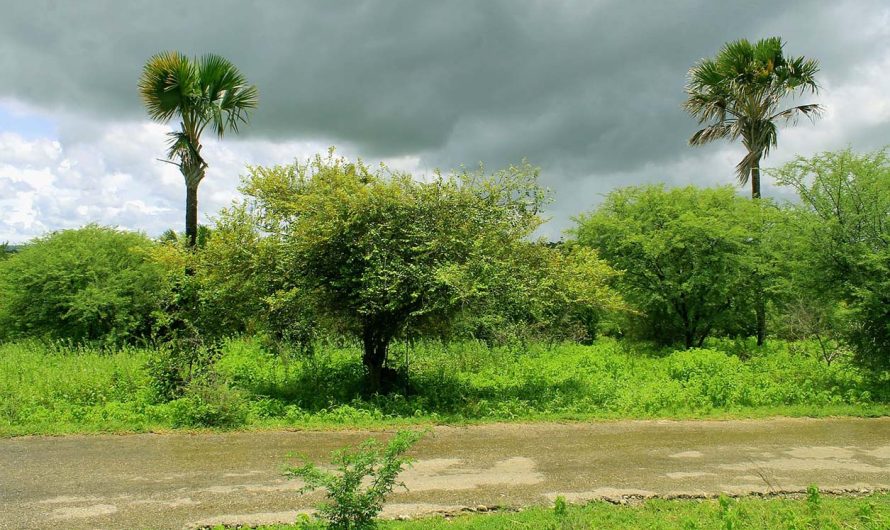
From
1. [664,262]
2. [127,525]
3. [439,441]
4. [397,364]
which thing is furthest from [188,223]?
[664,262]

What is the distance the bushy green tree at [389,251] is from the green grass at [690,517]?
4.87 metres

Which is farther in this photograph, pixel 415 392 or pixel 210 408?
pixel 415 392

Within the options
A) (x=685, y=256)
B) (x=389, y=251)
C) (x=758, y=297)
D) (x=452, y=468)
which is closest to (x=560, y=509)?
(x=452, y=468)

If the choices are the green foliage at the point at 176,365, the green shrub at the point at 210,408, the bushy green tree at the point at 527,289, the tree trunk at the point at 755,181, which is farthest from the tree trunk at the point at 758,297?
the green foliage at the point at 176,365

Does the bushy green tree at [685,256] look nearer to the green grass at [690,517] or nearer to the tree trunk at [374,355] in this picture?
the tree trunk at [374,355]

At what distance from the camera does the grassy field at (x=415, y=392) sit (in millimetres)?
10188

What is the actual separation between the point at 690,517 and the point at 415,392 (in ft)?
24.4

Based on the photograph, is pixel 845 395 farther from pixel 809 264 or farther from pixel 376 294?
pixel 376 294

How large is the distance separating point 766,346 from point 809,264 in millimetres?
7052

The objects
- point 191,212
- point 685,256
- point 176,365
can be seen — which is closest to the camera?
point 176,365

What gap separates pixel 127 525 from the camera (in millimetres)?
5691

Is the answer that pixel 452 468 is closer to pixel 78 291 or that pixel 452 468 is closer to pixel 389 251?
pixel 389 251

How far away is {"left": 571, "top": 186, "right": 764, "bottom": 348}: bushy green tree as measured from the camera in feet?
60.3

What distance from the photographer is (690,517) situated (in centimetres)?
583
